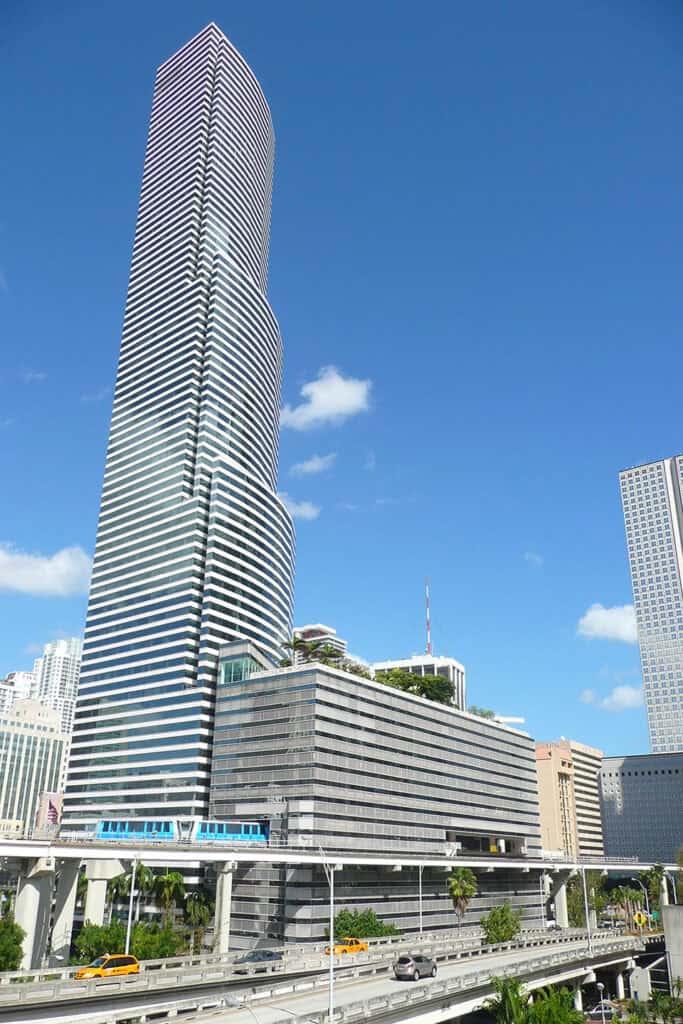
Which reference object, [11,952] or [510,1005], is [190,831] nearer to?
[11,952]

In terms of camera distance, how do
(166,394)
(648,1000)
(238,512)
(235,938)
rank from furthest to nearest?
(166,394)
(238,512)
(235,938)
(648,1000)

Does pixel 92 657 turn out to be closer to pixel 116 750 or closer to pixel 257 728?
pixel 116 750

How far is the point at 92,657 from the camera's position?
18662cm

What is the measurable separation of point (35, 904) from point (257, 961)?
2062 centimetres

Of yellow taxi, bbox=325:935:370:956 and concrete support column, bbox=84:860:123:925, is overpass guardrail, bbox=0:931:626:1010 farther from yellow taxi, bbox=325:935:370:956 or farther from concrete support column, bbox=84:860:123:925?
concrete support column, bbox=84:860:123:925

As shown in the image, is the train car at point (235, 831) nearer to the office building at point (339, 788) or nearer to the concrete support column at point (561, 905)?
the office building at point (339, 788)

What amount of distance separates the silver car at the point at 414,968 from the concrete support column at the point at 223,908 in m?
27.0

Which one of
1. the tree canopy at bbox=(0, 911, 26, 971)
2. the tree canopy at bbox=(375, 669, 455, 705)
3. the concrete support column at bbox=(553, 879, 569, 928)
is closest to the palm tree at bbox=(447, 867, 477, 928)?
the concrete support column at bbox=(553, 879, 569, 928)

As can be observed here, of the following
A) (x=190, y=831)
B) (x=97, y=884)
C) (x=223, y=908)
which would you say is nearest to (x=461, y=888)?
(x=190, y=831)

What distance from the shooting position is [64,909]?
7162cm

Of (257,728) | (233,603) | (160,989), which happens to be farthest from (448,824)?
(160,989)

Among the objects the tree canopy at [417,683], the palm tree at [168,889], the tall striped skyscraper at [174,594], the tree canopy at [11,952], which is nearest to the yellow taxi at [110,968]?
the tree canopy at [11,952]

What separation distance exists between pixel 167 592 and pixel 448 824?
75.4 metres

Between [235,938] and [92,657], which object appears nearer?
[235,938]
